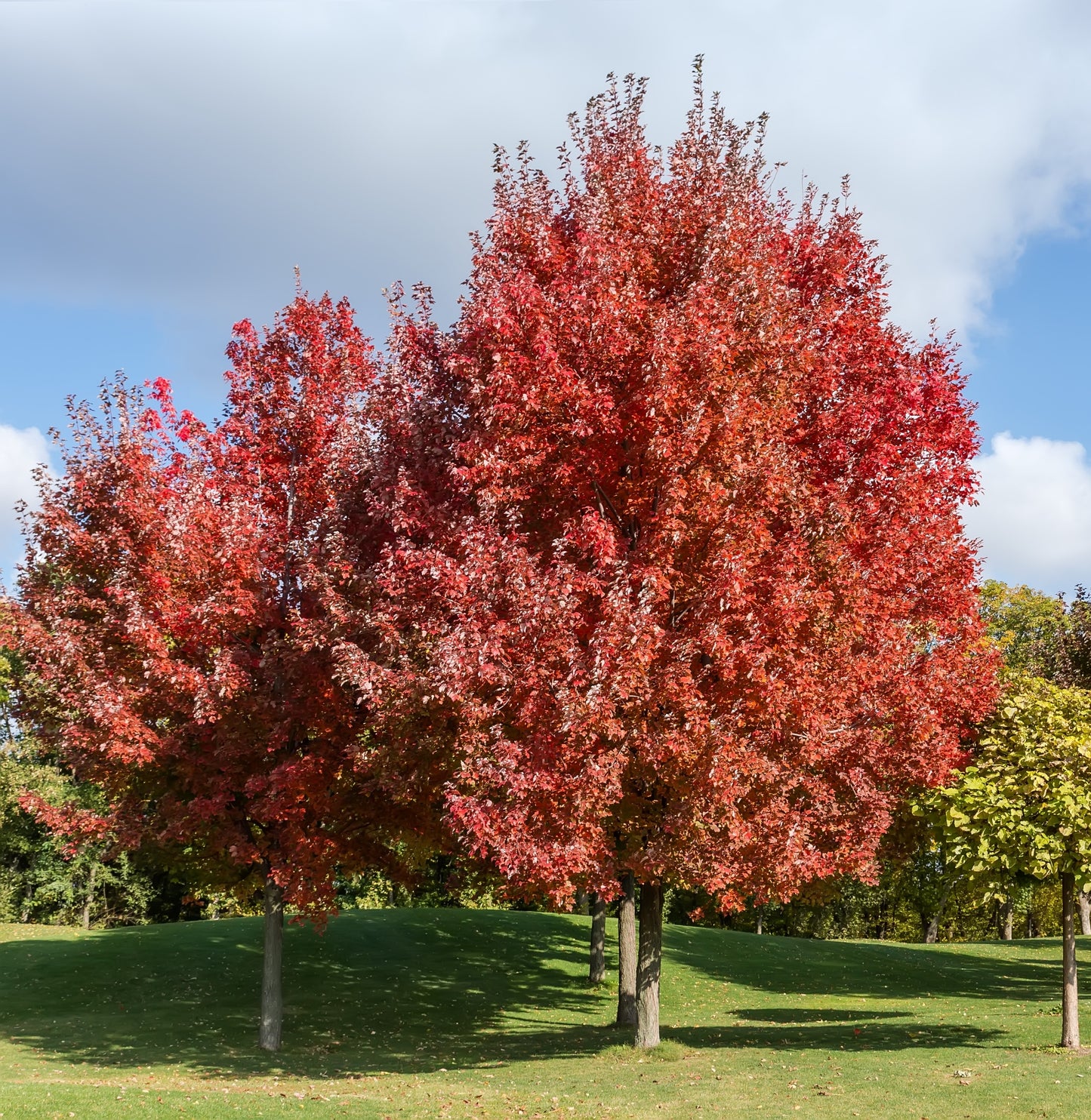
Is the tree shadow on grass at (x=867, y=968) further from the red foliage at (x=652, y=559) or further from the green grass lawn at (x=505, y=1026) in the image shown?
the red foliage at (x=652, y=559)

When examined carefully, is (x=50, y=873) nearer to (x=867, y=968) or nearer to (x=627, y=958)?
(x=867, y=968)

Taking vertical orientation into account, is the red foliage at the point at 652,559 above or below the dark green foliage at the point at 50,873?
above

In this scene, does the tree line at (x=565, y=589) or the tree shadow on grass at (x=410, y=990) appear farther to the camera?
the tree shadow on grass at (x=410, y=990)

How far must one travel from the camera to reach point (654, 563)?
1496 cm

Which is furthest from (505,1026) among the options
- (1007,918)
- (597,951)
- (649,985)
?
(1007,918)

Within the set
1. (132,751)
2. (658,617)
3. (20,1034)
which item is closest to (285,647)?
(132,751)

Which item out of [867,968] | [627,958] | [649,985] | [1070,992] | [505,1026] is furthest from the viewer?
[867,968]

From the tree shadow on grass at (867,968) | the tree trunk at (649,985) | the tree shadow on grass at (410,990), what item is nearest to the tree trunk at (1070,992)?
the tree shadow on grass at (410,990)

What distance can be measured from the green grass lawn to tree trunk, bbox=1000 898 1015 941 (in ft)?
46.3

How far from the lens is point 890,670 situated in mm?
18203

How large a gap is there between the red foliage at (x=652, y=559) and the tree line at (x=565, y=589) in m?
0.07

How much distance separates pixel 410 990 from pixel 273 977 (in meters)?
9.45

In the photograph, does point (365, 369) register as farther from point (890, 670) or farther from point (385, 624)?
point (890, 670)

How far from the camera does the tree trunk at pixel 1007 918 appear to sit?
53906mm
